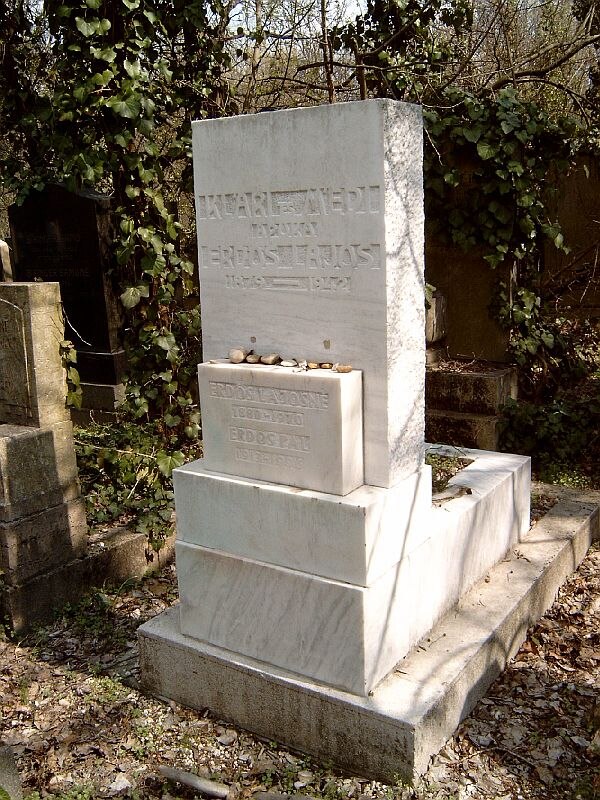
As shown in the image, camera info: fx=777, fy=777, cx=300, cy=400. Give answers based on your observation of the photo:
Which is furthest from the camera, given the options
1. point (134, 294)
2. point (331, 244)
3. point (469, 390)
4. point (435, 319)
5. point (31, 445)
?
point (435, 319)

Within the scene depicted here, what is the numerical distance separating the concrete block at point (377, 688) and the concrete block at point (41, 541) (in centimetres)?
98

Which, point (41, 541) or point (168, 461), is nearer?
point (41, 541)

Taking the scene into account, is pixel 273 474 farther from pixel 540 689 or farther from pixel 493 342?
pixel 493 342

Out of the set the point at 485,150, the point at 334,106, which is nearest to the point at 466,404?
the point at 485,150

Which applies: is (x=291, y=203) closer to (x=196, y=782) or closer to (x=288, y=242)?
(x=288, y=242)

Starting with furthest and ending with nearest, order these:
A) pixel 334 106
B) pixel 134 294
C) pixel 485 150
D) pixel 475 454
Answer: pixel 485 150
pixel 134 294
pixel 475 454
pixel 334 106

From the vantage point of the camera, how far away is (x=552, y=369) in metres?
6.43

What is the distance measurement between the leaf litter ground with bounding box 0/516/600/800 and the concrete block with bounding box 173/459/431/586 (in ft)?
2.37

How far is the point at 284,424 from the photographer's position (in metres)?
2.93

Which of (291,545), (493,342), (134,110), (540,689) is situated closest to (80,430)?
(134,110)

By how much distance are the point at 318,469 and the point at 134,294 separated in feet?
9.50

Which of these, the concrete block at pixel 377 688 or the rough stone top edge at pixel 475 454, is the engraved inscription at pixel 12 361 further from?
the rough stone top edge at pixel 475 454

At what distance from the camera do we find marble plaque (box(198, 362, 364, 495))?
280 cm

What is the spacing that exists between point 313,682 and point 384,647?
0.30 metres
